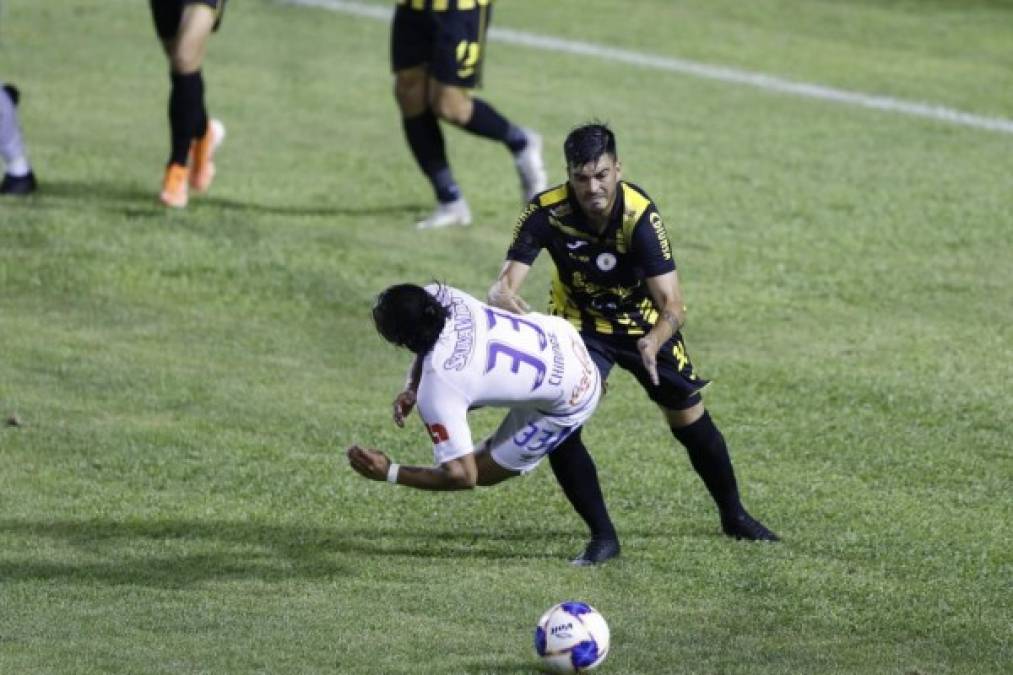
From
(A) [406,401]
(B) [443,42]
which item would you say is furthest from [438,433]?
(B) [443,42]

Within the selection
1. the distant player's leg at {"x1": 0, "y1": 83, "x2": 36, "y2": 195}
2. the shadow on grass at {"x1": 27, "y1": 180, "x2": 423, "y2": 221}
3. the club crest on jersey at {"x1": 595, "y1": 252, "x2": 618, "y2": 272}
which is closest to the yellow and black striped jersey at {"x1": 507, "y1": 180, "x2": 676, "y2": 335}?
the club crest on jersey at {"x1": 595, "y1": 252, "x2": 618, "y2": 272}

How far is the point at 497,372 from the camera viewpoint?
7562 mm

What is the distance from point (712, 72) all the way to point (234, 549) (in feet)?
35.7

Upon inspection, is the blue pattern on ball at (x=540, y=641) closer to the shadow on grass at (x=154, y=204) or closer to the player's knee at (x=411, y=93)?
the player's knee at (x=411, y=93)

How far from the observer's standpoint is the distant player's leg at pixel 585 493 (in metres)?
8.35

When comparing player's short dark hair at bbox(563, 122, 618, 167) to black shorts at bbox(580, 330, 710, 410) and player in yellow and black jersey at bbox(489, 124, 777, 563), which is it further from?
black shorts at bbox(580, 330, 710, 410)

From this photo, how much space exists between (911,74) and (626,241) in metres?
10.8

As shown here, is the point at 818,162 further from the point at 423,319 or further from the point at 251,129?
the point at 423,319

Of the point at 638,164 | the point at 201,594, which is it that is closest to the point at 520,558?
the point at 201,594

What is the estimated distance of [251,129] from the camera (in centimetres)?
1638

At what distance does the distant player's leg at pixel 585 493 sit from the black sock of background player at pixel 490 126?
5.45 meters

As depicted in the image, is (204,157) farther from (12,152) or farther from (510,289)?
(510,289)

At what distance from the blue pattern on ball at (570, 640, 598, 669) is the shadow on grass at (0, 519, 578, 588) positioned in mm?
1528

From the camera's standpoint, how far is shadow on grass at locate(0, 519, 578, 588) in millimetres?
8250
